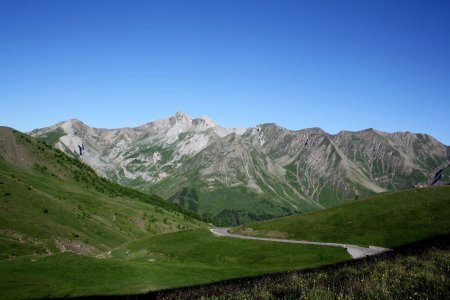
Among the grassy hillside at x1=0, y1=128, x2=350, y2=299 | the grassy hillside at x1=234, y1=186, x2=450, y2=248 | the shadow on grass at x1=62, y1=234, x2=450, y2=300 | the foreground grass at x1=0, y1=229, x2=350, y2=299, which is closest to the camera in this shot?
the shadow on grass at x1=62, y1=234, x2=450, y2=300

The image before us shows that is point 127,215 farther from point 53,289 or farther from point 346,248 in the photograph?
point 53,289

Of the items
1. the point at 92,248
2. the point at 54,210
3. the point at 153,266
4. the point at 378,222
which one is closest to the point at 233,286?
the point at 153,266

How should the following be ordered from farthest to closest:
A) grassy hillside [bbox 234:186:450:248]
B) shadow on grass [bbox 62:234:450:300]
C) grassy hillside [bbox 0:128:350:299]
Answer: grassy hillside [bbox 234:186:450:248], grassy hillside [bbox 0:128:350:299], shadow on grass [bbox 62:234:450:300]

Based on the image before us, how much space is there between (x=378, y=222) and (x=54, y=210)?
76.1 m

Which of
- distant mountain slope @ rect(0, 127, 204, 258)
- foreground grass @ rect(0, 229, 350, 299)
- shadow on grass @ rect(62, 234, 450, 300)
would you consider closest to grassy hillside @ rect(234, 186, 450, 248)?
foreground grass @ rect(0, 229, 350, 299)

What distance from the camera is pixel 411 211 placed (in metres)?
82.4

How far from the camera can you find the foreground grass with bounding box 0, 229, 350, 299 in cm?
4106

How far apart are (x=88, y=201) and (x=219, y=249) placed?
243 feet

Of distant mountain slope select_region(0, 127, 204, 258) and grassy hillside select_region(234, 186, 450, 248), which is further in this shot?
distant mountain slope select_region(0, 127, 204, 258)

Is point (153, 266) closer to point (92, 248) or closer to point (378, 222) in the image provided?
point (92, 248)

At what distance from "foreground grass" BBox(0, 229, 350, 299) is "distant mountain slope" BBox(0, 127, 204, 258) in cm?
1676

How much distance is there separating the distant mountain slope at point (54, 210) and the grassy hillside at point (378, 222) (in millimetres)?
38550

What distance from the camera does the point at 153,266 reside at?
171 feet

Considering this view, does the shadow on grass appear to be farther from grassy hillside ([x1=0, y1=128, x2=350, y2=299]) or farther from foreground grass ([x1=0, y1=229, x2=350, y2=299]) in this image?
grassy hillside ([x1=0, y1=128, x2=350, y2=299])
